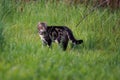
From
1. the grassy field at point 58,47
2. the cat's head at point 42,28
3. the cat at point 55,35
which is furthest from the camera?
the cat's head at point 42,28

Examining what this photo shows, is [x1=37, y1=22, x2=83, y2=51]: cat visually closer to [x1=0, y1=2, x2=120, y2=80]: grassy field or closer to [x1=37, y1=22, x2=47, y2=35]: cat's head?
[x1=37, y1=22, x2=47, y2=35]: cat's head

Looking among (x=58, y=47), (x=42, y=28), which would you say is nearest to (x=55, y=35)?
(x=42, y=28)

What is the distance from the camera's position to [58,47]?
8.36 metres

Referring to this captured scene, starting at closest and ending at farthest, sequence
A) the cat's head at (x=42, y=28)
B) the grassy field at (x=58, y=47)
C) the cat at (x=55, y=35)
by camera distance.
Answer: the grassy field at (x=58, y=47) < the cat at (x=55, y=35) < the cat's head at (x=42, y=28)

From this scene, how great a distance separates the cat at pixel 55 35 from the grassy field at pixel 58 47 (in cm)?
15

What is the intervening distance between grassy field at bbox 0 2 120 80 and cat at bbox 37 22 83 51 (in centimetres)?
15

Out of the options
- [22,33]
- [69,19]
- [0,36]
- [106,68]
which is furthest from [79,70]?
[69,19]

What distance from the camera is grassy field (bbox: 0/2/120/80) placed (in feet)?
18.9

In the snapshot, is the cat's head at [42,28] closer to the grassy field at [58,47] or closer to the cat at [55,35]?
the cat at [55,35]

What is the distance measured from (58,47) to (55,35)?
651 millimetres

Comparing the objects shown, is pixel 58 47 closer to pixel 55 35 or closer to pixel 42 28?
pixel 55 35

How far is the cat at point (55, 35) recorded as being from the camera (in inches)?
347

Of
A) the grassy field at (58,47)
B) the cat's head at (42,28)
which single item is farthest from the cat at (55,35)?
the grassy field at (58,47)

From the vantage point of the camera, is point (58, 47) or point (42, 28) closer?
point (58, 47)
